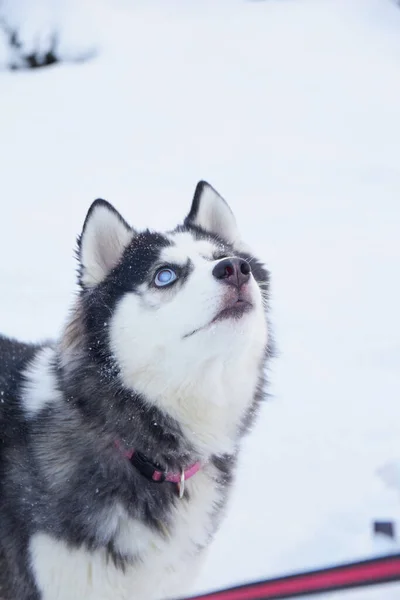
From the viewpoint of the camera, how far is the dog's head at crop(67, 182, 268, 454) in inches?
80.0

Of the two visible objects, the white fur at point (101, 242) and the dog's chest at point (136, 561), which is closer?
the dog's chest at point (136, 561)

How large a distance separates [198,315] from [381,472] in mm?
1838

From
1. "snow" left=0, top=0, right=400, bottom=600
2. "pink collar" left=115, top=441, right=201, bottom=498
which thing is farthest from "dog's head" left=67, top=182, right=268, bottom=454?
"snow" left=0, top=0, right=400, bottom=600

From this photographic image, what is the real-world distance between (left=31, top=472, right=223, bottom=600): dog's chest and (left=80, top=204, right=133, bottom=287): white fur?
91 cm

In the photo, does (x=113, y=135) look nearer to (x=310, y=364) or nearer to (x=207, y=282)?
(x=310, y=364)

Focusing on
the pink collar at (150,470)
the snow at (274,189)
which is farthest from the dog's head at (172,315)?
the snow at (274,189)

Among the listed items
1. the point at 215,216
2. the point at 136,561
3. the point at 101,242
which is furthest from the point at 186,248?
the point at 136,561

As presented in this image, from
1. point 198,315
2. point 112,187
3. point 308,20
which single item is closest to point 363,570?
point 198,315

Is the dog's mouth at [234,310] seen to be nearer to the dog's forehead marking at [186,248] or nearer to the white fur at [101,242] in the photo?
the dog's forehead marking at [186,248]

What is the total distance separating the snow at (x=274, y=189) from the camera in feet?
10.5

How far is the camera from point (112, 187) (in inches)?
291

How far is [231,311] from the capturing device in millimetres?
2029

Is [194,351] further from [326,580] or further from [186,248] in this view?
[326,580]

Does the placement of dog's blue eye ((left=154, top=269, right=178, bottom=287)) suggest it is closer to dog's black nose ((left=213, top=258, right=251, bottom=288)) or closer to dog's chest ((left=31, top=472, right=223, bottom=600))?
dog's black nose ((left=213, top=258, right=251, bottom=288))
